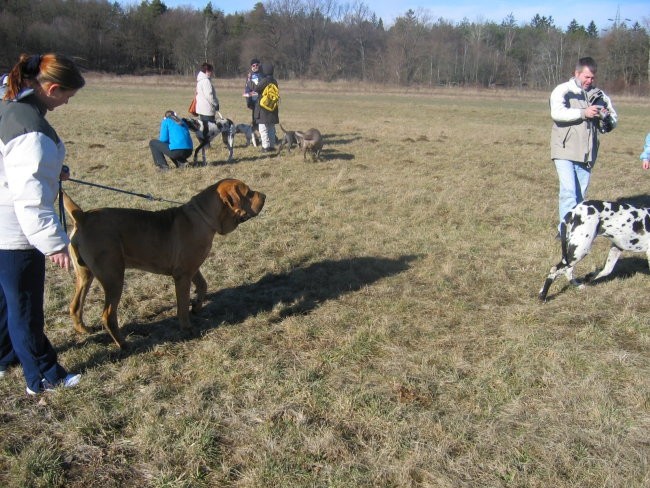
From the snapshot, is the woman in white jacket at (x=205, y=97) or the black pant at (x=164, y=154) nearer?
the black pant at (x=164, y=154)

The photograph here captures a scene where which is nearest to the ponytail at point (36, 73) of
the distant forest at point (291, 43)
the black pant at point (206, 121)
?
the black pant at point (206, 121)

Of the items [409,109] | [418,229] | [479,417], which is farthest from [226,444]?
[409,109]

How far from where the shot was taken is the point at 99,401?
3320 millimetres

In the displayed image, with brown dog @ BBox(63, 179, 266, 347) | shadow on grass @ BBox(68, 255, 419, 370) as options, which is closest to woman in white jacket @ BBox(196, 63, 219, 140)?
shadow on grass @ BBox(68, 255, 419, 370)

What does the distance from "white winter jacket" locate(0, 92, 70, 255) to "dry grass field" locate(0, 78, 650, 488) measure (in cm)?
119

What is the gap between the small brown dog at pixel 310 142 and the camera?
38.2 ft

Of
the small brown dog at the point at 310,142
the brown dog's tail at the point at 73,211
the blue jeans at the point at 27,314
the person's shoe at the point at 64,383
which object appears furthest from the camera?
the small brown dog at the point at 310,142

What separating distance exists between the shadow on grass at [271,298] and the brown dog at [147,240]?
0.58 feet

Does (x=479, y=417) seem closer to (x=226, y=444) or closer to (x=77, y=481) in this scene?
(x=226, y=444)

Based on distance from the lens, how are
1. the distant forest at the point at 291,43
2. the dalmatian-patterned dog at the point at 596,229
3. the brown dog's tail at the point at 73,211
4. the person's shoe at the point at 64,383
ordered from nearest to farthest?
the person's shoe at the point at 64,383
the brown dog's tail at the point at 73,211
the dalmatian-patterned dog at the point at 596,229
the distant forest at the point at 291,43

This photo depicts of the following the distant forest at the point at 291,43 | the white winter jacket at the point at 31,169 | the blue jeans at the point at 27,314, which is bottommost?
the blue jeans at the point at 27,314

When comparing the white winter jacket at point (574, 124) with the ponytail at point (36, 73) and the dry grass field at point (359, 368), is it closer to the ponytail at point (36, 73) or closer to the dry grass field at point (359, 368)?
the dry grass field at point (359, 368)

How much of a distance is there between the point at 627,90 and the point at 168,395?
166 ft

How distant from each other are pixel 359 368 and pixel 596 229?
2.94 metres
